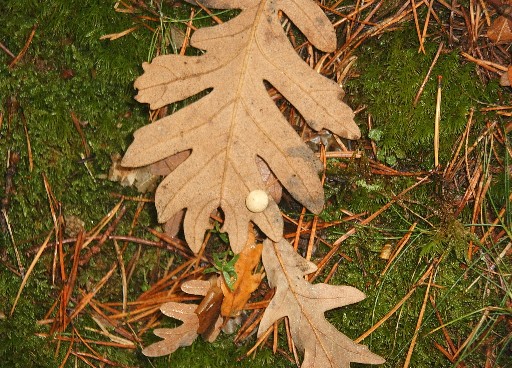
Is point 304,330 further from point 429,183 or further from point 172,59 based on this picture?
point 172,59

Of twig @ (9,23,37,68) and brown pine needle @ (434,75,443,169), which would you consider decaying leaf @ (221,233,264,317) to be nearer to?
brown pine needle @ (434,75,443,169)

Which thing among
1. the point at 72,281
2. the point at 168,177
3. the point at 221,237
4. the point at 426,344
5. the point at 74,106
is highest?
the point at 74,106

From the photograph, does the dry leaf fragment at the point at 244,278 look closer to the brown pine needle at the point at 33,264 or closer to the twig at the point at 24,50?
the brown pine needle at the point at 33,264

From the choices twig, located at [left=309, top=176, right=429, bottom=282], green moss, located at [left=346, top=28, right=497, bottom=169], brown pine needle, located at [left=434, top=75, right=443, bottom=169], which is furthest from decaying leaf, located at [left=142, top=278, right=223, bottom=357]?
brown pine needle, located at [left=434, top=75, right=443, bottom=169]

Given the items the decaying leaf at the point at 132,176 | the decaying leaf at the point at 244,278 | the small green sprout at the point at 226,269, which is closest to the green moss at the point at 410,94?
the decaying leaf at the point at 244,278

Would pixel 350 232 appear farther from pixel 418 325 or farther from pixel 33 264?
pixel 33 264

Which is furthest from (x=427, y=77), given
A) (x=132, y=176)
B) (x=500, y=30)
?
(x=132, y=176)

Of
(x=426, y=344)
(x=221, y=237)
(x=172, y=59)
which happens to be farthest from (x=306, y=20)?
(x=426, y=344)
